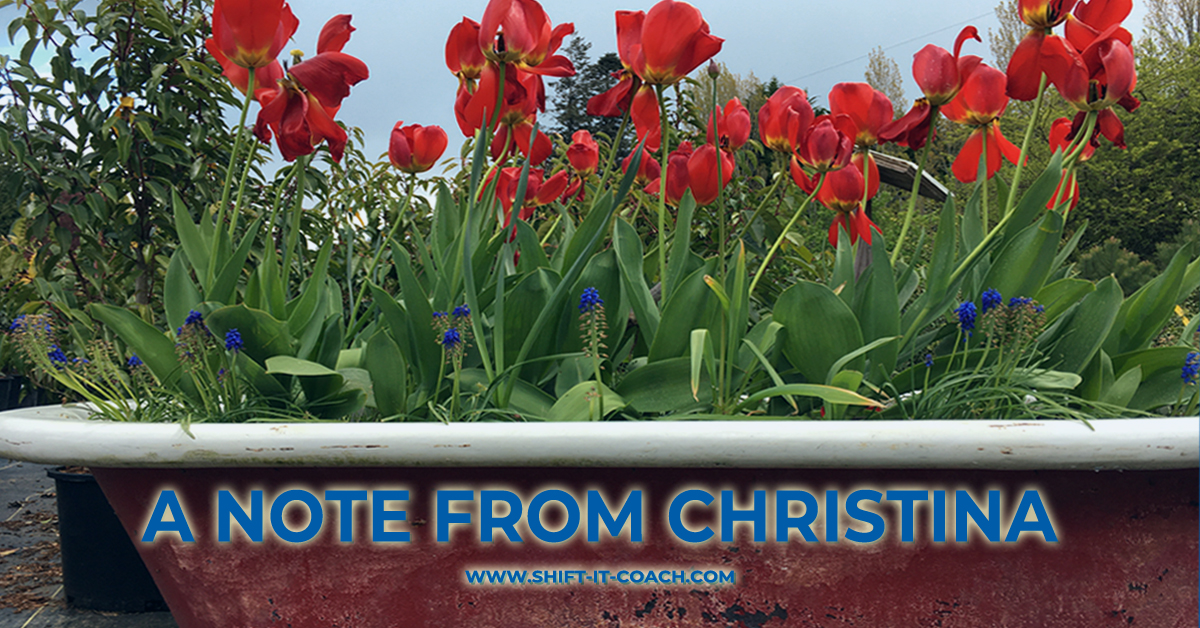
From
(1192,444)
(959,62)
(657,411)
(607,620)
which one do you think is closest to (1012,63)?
(959,62)

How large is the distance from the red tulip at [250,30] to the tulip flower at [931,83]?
0.69 m

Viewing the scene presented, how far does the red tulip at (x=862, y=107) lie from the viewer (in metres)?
0.97

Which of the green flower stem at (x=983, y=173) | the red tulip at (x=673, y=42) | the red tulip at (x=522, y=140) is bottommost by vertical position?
the green flower stem at (x=983, y=173)

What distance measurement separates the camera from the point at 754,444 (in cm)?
69

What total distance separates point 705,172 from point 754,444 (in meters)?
0.42

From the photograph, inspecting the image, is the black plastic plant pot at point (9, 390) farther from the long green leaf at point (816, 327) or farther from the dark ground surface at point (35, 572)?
the long green leaf at point (816, 327)

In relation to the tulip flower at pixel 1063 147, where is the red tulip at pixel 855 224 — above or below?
below

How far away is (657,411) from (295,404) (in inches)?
16.0

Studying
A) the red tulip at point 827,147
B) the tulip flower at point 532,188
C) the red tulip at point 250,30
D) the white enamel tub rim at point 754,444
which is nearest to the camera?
the white enamel tub rim at point 754,444

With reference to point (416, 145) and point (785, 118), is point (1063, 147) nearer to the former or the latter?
point (785, 118)

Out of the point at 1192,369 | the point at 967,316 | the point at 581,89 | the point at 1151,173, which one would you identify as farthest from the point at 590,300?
the point at 581,89

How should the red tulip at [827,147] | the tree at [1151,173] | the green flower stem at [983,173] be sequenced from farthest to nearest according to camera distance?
the tree at [1151,173] < the green flower stem at [983,173] < the red tulip at [827,147]

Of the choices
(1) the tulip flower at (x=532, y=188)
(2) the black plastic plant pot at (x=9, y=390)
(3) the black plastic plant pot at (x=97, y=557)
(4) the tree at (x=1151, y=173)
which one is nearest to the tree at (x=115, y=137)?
(3) the black plastic plant pot at (x=97, y=557)

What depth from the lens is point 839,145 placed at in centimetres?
90
